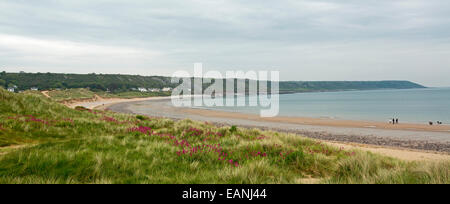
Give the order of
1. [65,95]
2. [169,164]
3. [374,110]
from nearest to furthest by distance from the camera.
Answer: [169,164], [374,110], [65,95]

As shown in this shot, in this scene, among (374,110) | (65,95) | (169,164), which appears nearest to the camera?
(169,164)

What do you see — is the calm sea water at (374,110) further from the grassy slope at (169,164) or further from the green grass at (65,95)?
the green grass at (65,95)

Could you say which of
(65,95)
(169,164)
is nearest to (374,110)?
(169,164)

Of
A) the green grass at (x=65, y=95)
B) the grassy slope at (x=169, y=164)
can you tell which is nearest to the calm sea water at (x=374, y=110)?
the grassy slope at (x=169, y=164)

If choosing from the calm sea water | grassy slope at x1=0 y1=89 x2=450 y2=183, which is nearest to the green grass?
the calm sea water

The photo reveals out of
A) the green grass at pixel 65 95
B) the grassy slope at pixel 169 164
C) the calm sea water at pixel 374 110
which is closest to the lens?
the grassy slope at pixel 169 164

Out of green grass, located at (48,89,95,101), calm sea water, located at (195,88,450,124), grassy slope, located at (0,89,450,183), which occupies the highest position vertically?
grassy slope, located at (0,89,450,183)

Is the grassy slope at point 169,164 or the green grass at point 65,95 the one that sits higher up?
the grassy slope at point 169,164

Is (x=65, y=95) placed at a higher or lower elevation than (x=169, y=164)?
lower

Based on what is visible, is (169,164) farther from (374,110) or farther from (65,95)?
(65,95)

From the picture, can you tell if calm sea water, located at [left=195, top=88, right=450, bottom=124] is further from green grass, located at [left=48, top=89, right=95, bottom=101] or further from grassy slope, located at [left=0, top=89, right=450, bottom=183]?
green grass, located at [left=48, top=89, right=95, bottom=101]

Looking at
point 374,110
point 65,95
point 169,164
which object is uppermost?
point 169,164

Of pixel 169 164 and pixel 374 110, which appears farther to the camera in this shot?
pixel 374 110
